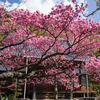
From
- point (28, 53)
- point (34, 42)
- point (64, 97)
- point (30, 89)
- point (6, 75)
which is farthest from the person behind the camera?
point (64, 97)

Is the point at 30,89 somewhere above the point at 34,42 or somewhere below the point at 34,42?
below

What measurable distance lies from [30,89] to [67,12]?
10116 millimetres

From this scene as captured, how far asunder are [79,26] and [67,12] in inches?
53.4

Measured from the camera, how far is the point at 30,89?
1312 cm

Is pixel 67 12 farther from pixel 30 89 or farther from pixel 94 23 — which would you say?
pixel 30 89

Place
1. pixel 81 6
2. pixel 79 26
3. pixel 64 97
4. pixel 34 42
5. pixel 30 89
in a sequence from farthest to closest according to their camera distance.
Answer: pixel 64 97 → pixel 30 89 → pixel 34 42 → pixel 79 26 → pixel 81 6

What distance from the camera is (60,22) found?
570 cm

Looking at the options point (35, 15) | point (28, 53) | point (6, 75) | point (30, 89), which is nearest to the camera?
point (6, 75)

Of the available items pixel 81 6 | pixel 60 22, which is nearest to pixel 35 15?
pixel 60 22

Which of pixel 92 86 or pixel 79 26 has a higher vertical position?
pixel 79 26

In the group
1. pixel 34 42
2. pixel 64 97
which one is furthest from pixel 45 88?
pixel 34 42

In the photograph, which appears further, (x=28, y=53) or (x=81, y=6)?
(x=28, y=53)

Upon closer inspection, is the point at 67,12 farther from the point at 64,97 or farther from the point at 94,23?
the point at 64,97

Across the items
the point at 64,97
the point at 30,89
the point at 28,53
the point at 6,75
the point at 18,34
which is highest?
the point at 18,34
